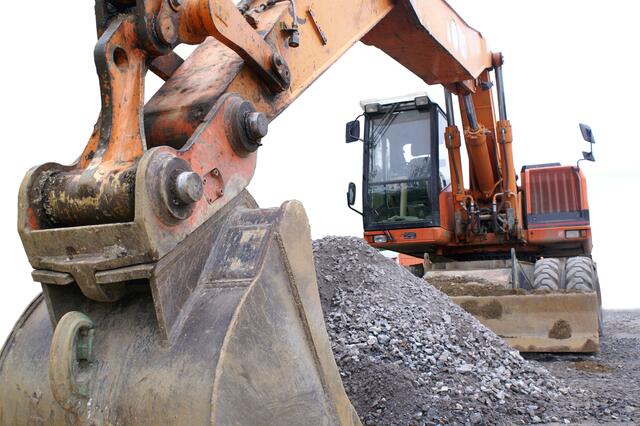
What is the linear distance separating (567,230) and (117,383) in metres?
7.11

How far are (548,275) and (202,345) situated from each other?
597 centimetres

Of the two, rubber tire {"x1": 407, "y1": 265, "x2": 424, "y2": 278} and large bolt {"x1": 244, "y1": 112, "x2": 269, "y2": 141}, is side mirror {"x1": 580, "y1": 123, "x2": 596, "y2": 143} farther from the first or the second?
large bolt {"x1": 244, "y1": 112, "x2": 269, "y2": 141}

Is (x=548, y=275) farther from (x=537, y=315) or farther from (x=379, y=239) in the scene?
(x=379, y=239)

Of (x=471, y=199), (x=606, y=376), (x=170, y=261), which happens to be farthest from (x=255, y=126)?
(x=471, y=199)

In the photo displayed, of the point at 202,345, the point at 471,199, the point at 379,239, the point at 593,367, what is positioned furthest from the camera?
the point at 379,239

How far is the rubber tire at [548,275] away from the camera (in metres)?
6.95

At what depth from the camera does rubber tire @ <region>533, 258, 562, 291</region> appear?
695 cm

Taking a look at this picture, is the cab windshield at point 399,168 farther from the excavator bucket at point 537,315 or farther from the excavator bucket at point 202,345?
the excavator bucket at point 202,345

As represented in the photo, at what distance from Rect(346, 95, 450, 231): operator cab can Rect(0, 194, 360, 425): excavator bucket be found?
18.1 feet

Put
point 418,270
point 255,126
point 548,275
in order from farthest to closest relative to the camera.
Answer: point 418,270 → point 548,275 → point 255,126

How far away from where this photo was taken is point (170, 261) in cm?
193

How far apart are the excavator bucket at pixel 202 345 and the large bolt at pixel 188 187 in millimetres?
152

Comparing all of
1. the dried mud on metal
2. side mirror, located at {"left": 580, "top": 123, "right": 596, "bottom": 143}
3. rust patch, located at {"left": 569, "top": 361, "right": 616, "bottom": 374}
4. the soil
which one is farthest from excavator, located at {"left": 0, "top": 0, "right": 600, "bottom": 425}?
side mirror, located at {"left": 580, "top": 123, "right": 596, "bottom": 143}

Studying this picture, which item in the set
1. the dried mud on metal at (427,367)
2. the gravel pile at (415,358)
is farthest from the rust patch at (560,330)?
the gravel pile at (415,358)
